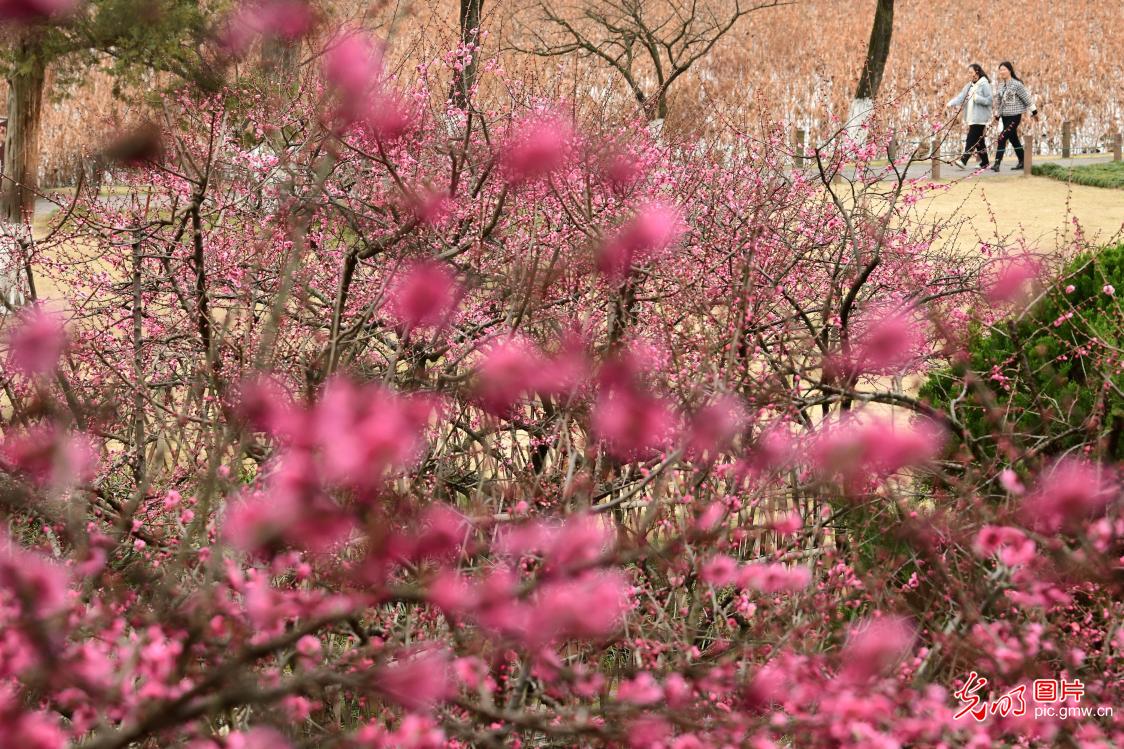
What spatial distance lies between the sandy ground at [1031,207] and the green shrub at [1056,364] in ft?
26.3

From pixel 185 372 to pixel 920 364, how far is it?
154 inches

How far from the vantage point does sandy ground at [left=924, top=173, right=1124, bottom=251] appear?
1445 cm

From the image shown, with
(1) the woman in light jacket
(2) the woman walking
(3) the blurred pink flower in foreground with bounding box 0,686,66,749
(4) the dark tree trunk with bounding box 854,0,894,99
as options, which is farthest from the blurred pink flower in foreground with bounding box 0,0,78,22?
(2) the woman walking

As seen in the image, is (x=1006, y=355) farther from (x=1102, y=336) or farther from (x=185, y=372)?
(x=185, y=372)

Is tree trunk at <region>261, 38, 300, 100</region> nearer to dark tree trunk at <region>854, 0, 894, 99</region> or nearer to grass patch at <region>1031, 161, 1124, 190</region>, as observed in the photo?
dark tree trunk at <region>854, 0, 894, 99</region>

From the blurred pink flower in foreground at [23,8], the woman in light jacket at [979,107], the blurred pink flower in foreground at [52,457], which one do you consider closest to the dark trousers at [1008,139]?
the woman in light jacket at [979,107]

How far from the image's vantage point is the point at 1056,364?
5227mm

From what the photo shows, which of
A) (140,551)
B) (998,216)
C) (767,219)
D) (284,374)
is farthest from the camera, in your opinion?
(998,216)

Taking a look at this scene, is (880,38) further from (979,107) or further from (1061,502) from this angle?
(1061,502)

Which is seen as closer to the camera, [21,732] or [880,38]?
[21,732]

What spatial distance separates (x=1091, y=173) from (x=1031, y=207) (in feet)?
11.7

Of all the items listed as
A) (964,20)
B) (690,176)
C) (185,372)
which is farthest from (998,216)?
(964,20)

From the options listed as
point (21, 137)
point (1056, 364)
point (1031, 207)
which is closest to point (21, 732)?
point (1056, 364)

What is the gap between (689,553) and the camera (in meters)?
3.24
